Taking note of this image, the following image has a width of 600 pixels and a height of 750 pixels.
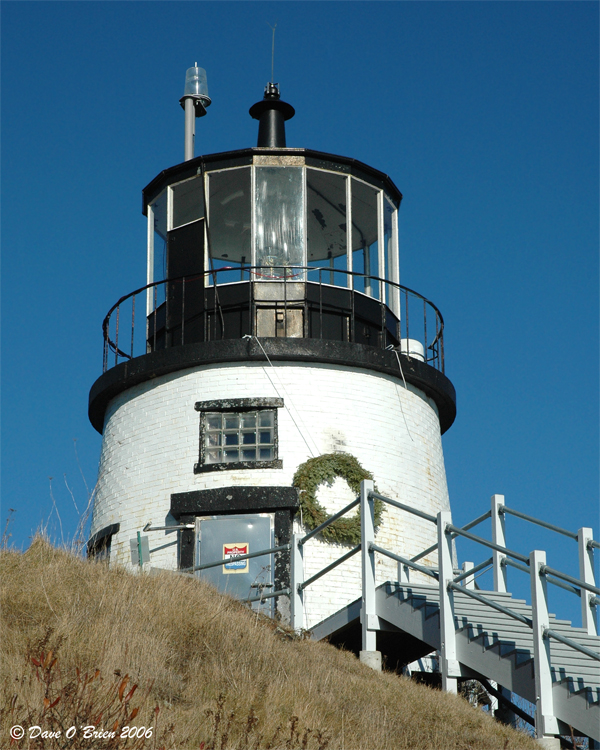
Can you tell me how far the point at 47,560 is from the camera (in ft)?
36.5

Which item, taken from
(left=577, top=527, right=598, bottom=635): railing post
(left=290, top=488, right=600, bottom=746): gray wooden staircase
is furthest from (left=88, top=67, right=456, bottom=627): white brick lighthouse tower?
(left=577, top=527, right=598, bottom=635): railing post

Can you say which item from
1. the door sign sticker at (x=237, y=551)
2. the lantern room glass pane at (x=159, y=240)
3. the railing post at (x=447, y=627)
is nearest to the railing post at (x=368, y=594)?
the railing post at (x=447, y=627)

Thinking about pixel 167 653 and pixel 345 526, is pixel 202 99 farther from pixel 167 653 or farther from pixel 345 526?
pixel 167 653

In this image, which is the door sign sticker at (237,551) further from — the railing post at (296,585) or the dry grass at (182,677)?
the dry grass at (182,677)

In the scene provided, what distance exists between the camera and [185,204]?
1712 cm

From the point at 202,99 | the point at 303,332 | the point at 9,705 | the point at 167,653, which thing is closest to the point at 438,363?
the point at 303,332

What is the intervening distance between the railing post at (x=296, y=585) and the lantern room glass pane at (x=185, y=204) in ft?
22.1

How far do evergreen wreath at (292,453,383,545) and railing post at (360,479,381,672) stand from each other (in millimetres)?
2506

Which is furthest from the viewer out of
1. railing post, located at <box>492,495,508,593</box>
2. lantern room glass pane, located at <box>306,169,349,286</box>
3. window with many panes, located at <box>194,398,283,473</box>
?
lantern room glass pane, located at <box>306,169,349,286</box>

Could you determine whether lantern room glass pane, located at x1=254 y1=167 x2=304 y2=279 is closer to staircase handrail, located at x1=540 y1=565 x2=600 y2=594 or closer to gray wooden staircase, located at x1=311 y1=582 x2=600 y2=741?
gray wooden staircase, located at x1=311 y1=582 x2=600 y2=741

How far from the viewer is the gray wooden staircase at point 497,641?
28.9ft

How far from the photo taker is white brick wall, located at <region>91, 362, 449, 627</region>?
47.7 ft

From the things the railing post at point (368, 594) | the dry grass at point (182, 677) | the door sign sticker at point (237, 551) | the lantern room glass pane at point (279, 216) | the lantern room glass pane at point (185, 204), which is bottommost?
the dry grass at point (182, 677)

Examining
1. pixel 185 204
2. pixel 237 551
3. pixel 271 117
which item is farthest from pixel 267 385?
pixel 271 117
